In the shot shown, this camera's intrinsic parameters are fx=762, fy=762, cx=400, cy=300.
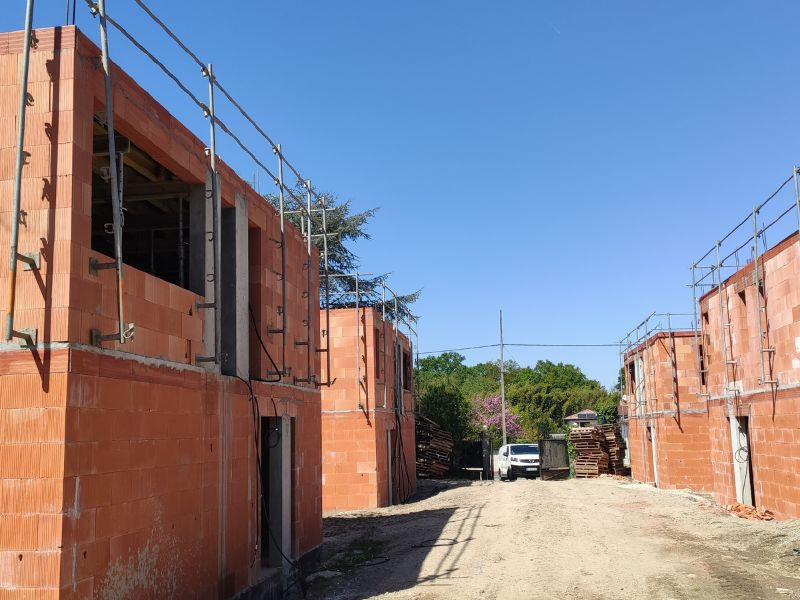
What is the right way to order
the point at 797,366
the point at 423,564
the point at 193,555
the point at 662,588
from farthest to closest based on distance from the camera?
the point at 797,366
the point at 423,564
the point at 662,588
the point at 193,555

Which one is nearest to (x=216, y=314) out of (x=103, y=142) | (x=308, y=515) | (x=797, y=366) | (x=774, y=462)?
(x=103, y=142)

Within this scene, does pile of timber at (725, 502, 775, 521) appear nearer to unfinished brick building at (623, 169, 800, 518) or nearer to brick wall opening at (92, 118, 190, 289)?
unfinished brick building at (623, 169, 800, 518)

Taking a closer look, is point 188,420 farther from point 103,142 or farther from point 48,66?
point 48,66

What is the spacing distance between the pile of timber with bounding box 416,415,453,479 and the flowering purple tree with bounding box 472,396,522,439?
1808 centimetres

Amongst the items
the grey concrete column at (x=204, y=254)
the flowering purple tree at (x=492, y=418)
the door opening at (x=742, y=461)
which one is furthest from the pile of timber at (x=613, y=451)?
the grey concrete column at (x=204, y=254)

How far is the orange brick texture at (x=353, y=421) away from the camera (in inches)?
868

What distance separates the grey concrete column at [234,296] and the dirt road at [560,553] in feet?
12.6

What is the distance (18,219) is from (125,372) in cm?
173

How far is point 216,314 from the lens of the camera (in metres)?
9.45

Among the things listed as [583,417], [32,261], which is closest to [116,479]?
[32,261]

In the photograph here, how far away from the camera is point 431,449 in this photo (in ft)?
114

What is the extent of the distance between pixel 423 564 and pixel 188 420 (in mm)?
6284

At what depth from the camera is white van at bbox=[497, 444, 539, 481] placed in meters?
35.7

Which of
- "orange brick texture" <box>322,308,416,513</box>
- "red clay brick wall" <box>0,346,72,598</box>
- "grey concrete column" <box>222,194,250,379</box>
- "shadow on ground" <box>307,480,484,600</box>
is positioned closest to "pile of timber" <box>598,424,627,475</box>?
"shadow on ground" <box>307,480,484,600</box>
